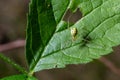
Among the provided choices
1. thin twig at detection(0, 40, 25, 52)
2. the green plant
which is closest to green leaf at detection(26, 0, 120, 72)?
the green plant

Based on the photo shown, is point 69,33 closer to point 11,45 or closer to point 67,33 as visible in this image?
point 67,33

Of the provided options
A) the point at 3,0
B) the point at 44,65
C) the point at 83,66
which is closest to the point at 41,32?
the point at 44,65

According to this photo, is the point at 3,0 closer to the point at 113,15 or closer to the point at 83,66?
the point at 83,66

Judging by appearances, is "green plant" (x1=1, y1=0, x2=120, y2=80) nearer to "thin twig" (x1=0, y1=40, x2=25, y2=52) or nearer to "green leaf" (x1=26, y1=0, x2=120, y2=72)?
"green leaf" (x1=26, y1=0, x2=120, y2=72)

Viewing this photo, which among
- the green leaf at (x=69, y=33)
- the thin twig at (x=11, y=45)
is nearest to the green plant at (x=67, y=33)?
the green leaf at (x=69, y=33)

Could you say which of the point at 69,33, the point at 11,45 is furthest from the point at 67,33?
the point at 11,45

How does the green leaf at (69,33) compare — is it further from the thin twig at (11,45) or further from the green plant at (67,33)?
the thin twig at (11,45)

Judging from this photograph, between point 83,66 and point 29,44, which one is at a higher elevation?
point 29,44
